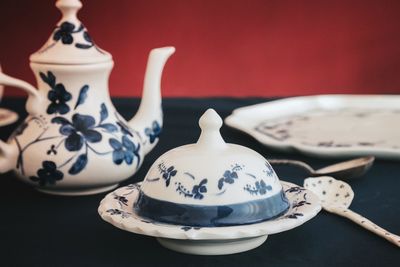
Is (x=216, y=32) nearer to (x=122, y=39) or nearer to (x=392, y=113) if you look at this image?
(x=122, y=39)

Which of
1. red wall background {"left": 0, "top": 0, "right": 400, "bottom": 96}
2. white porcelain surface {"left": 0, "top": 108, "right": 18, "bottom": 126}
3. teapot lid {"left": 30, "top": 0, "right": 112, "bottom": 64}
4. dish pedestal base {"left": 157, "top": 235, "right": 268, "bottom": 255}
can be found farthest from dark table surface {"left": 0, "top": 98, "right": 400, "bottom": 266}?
red wall background {"left": 0, "top": 0, "right": 400, "bottom": 96}

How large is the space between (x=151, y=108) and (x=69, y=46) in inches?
5.3

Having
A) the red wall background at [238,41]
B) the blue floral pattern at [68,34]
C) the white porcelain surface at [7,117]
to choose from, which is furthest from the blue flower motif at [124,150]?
the red wall background at [238,41]

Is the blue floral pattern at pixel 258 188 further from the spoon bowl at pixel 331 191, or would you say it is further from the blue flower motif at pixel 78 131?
the blue flower motif at pixel 78 131

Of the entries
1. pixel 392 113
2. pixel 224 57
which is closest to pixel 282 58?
pixel 224 57

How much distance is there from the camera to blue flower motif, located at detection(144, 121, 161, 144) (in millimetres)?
833

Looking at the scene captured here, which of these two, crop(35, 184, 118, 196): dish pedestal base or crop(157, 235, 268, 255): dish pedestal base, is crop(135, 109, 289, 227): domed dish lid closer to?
crop(157, 235, 268, 255): dish pedestal base

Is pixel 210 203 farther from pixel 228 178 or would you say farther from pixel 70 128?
pixel 70 128

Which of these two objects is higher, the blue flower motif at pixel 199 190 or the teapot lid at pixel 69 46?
the teapot lid at pixel 69 46

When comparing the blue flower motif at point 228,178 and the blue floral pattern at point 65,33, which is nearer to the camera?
the blue flower motif at point 228,178

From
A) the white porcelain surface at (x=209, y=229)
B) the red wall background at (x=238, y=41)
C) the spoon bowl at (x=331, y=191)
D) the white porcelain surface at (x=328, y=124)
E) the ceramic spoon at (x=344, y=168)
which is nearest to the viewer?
the white porcelain surface at (x=209, y=229)

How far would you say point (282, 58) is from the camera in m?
2.23

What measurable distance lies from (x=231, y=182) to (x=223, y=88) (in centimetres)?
168

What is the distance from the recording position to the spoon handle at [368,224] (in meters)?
0.59
